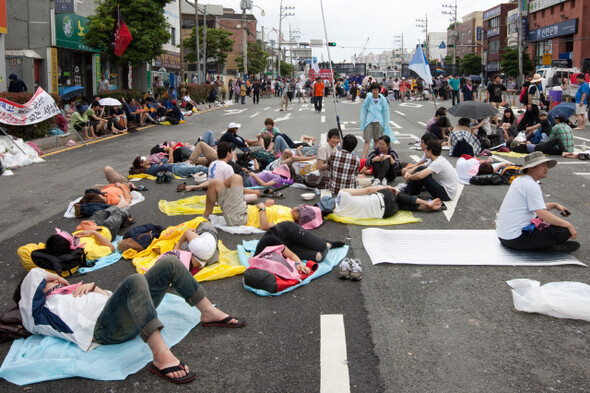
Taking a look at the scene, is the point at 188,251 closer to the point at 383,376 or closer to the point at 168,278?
the point at 168,278

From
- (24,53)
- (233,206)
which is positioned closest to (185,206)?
(233,206)

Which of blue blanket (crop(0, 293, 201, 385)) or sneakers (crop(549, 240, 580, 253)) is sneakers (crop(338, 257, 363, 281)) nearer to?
blue blanket (crop(0, 293, 201, 385))

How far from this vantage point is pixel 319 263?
6.04m

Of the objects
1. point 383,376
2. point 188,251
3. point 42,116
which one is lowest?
point 383,376

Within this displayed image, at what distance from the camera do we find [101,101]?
58.9 feet

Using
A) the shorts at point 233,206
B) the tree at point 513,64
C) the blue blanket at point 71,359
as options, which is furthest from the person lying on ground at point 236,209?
the tree at point 513,64

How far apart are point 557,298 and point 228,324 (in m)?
2.95

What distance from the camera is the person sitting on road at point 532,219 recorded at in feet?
19.5

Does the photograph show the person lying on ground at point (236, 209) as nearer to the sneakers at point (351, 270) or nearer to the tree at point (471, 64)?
the sneakers at point (351, 270)

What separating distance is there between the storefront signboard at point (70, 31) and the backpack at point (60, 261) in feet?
74.6

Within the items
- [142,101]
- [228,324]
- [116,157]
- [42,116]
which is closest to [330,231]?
[228,324]

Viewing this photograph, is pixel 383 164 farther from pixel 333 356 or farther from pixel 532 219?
pixel 333 356

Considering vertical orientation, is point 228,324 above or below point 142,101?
below

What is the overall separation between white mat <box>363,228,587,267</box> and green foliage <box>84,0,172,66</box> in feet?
69.9
